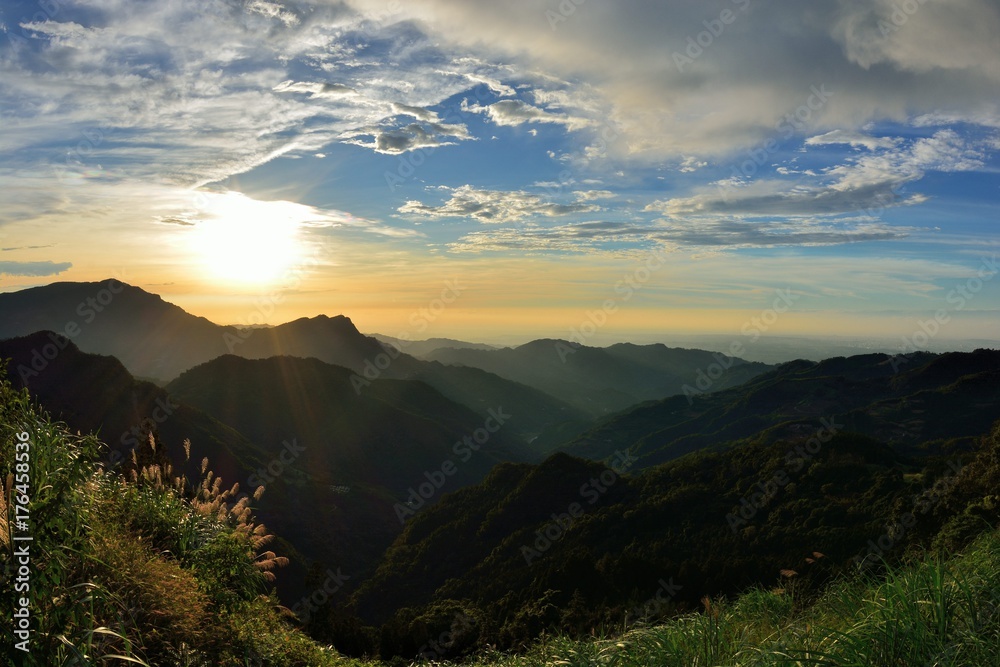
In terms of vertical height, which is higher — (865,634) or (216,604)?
(865,634)

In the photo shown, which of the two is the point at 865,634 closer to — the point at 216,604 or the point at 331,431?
the point at 216,604

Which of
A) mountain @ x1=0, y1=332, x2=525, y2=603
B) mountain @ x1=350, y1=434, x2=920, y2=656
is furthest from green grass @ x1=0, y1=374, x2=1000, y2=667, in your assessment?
mountain @ x1=0, y1=332, x2=525, y2=603

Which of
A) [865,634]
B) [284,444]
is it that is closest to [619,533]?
[865,634]

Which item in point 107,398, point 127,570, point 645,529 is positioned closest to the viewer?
point 127,570

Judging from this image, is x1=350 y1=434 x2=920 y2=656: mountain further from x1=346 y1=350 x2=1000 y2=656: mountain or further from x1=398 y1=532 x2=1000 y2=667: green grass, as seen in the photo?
x1=398 y1=532 x2=1000 y2=667: green grass

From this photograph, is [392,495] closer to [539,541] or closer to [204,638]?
[539,541]

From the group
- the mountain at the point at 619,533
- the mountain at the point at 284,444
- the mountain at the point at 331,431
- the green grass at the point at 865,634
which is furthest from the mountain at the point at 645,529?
the mountain at the point at 331,431

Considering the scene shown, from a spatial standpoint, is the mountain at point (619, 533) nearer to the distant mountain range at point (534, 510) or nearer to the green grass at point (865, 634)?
the distant mountain range at point (534, 510)

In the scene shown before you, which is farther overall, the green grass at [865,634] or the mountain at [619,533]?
the mountain at [619,533]

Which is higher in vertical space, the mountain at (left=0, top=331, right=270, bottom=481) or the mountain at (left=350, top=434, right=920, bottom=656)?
the mountain at (left=0, top=331, right=270, bottom=481)

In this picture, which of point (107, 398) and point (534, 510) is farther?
point (107, 398)

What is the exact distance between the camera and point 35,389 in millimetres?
111188

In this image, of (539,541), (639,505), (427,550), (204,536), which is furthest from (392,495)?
(204,536)

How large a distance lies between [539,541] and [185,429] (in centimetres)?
8457
